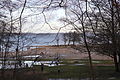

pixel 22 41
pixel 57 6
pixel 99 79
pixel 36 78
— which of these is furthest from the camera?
pixel 99 79

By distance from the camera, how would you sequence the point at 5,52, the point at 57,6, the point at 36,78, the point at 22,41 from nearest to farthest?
1. the point at 57,6
2. the point at 5,52
3. the point at 36,78
4. the point at 22,41

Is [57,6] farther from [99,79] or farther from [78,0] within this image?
[99,79]

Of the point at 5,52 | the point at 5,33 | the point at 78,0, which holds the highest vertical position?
the point at 78,0

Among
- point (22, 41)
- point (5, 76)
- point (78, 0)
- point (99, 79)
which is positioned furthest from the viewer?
point (99, 79)

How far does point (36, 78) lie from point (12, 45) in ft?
6.47

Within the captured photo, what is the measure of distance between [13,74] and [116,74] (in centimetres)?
1089

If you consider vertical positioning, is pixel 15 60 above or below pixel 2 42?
below

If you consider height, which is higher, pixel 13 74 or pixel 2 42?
pixel 2 42

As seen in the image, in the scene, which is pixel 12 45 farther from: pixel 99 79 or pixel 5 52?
pixel 99 79

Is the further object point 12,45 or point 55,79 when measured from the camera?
point 55,79

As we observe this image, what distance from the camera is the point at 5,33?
33.6 feet

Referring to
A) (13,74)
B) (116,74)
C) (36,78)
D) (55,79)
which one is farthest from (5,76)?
(116,74)

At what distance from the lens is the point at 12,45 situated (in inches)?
462

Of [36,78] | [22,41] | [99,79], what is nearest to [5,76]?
[36,78]
